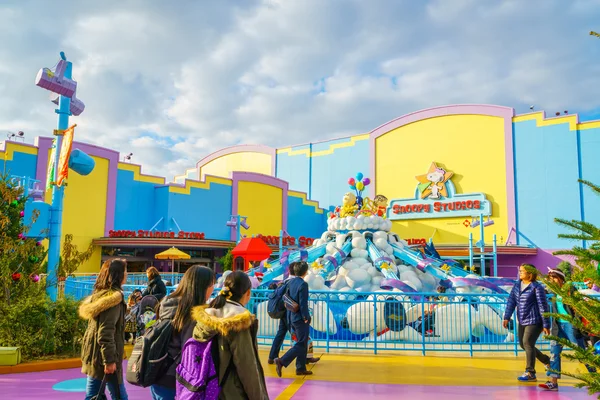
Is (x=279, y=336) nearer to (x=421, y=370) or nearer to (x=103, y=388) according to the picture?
(x=421, y=370)

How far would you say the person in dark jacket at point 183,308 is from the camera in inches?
136

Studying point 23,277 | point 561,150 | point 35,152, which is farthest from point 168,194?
point 561,150

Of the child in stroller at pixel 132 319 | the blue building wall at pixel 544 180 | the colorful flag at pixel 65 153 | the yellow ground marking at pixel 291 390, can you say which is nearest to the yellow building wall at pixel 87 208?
the child in stroller at pixel 132 319

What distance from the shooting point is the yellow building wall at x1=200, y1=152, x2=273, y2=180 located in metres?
39.9

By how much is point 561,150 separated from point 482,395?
82.9 ft

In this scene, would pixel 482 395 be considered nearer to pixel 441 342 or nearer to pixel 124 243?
pixel 441 342

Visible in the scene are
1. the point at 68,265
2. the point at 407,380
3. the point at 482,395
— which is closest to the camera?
the point at 482,395

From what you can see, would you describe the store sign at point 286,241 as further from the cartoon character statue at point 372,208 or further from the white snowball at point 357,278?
the white snowball at point 357,278

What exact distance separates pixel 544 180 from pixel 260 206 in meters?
16.6

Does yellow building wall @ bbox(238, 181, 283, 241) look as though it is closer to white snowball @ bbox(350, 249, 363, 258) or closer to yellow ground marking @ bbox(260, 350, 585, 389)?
white snowball @ bbox(350, 249, 363, 258)

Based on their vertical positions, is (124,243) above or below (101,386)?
above

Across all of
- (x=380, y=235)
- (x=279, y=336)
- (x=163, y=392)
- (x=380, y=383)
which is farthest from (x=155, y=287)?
(x=380, y=235)

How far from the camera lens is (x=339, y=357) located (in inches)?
352

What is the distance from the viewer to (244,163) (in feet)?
132
